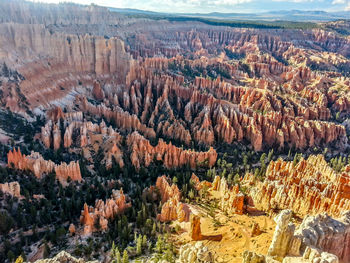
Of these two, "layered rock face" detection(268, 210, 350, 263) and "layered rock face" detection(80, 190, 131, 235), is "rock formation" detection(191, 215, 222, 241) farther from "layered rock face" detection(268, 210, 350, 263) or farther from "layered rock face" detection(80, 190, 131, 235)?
"layered rock face" detection(80, 190, 131, 235)

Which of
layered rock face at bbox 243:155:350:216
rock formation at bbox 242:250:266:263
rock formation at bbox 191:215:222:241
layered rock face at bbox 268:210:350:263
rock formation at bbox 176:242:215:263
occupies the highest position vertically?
layered rock face at bbox 268:210:350:263

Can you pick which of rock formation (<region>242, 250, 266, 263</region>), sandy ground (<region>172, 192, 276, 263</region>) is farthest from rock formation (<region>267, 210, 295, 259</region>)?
sandy ground (<region>172, 192, 276, 263</region>)

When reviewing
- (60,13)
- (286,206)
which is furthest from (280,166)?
(60,13)

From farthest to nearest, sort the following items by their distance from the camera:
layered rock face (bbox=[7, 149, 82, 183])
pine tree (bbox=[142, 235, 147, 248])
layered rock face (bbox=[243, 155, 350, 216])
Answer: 1. layered rock face (bbox=[7, 149, 82, 183])
2. layered rock face (bbox=[243, 155, 350, 216])
3. pine tree (bbox=[142, 235, 147, 248])

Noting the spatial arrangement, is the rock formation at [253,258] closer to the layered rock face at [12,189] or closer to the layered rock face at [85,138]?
the layered rock face at [12,189]

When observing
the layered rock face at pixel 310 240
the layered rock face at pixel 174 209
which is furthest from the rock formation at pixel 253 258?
the layered rock face at pixel 174 209

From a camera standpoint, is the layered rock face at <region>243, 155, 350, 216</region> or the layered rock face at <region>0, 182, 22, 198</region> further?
the layered rock face at <region>0, 182, 22, 198</region>

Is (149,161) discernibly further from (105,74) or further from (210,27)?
(210,27)
